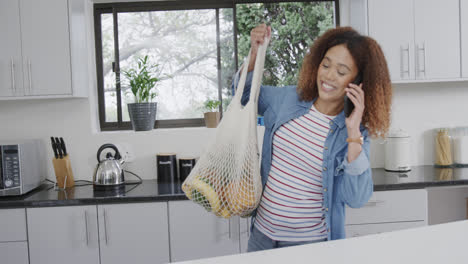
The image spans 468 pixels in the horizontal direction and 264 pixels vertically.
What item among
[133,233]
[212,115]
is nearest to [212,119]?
[212,115]

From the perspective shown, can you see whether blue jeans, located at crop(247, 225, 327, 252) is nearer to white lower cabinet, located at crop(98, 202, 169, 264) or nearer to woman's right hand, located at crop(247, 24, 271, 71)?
woman's right hand, located at crop(247, 24, 271, 71)

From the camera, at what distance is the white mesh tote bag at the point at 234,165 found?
4.21ft

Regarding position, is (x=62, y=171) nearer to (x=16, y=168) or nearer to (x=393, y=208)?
(x=16, y=168)

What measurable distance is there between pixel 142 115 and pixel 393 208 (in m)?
1.77

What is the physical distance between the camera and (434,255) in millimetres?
731

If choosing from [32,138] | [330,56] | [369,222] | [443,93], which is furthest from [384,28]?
[32,138]

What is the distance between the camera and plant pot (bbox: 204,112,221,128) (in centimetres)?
277

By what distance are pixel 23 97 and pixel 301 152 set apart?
1.95 m

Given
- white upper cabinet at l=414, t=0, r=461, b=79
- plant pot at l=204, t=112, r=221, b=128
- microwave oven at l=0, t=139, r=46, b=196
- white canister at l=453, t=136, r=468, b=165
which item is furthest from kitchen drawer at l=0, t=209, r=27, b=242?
white canister at l=453, t=136, r=468, b=165

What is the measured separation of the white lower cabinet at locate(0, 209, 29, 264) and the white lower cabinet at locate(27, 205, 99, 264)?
4cm

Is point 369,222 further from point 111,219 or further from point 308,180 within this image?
point 111,219

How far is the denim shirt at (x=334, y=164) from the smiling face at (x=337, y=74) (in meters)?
0.09

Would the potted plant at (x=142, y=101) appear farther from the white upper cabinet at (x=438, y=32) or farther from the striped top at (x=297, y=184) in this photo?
the white upper cabinet at (x=438, y=32)

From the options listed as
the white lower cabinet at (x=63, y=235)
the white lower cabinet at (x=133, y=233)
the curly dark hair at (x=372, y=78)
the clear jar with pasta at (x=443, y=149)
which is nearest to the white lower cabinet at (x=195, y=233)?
the white lower cabinet at (x=133, y=233)
